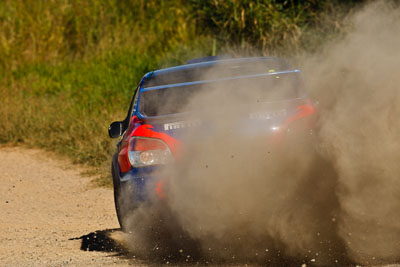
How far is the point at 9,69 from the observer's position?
19047 millimetres

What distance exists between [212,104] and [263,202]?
80 cm

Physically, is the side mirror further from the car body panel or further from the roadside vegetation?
the roadside vegetation

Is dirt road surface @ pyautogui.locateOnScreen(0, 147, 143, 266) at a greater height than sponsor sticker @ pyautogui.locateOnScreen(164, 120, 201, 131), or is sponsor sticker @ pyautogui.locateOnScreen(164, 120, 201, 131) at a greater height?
sponsor sticker @ pyautogui.locateOnScreen(164, 120, 201, 131)

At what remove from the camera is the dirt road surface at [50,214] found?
630 centimetres

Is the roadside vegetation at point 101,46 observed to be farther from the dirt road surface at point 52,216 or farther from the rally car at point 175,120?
the rally car at point 175,120

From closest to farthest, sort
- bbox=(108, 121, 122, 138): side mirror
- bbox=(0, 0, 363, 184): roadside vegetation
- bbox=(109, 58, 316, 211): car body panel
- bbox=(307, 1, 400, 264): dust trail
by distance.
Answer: bbox=(307, 1, 400, 264): dust trail → bbox=(109, 58, 316, 211): car body panel → bbox=(108, 121, 122, 138): side mirror → bbox=(0, 0, 363, 184): roadside vegetation

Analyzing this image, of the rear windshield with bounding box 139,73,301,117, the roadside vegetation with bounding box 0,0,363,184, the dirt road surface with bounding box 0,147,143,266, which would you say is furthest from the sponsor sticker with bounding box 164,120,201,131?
the roadside vegetation with bounding box 0,0,363,184

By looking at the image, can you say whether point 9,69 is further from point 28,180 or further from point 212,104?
point 212,104

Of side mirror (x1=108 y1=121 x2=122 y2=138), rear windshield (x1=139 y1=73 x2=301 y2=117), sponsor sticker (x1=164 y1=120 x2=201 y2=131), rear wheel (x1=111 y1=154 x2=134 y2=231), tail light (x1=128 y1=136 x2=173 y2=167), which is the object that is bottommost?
rear wheel (x1=111 y1=154 x2=134 y2=231)

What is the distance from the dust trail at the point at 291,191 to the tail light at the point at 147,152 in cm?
10

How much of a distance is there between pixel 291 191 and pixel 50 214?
14.6 ft

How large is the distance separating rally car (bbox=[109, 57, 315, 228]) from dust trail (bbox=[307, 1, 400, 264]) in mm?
243

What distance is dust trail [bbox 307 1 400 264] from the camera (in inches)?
201

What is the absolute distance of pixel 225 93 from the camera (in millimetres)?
5680
